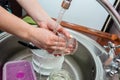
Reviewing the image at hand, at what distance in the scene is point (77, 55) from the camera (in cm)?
98

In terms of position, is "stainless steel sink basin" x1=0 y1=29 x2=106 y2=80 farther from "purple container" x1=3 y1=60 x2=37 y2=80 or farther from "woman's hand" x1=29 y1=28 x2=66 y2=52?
"woman's hand" x1=29 y1=28 x2=66 y2=52

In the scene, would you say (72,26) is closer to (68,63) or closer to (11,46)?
(68,63)

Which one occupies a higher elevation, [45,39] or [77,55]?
[45,39]

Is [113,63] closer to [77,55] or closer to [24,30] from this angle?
[77,55]

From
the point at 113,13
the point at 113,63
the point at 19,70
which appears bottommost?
the point at 19,70

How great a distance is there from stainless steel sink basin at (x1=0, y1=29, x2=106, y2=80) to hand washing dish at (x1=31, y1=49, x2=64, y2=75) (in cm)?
5

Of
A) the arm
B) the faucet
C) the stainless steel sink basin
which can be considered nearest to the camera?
the arm

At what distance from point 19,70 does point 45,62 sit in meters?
0.12

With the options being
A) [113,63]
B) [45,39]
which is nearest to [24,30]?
[45,39]

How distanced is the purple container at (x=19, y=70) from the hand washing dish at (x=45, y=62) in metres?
0.03

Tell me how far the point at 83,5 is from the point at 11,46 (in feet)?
2.27

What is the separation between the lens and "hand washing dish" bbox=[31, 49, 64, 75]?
0.84m

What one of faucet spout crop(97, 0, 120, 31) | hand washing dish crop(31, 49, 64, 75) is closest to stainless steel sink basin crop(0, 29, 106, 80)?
hand washing dish crop(31, 49, 64, 75)

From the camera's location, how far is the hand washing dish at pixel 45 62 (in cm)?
84
